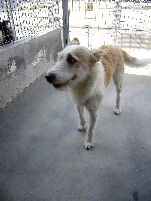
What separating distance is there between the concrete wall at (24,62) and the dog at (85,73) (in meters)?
1.41

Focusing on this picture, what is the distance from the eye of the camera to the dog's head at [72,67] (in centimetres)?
239

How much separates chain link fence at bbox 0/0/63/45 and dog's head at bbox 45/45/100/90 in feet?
7.05

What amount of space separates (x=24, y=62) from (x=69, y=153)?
2.10 meters

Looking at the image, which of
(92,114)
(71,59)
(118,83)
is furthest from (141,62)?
(71,59)

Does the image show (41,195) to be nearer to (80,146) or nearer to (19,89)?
(80,146)

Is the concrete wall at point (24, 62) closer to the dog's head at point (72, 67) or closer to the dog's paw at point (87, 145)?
the dog's paw at point (87, 145)

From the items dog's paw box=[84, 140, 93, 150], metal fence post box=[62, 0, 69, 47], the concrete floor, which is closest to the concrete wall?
metal fence post box=[62, 0, 69, 47]

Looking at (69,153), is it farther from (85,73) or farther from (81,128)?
(85,73)

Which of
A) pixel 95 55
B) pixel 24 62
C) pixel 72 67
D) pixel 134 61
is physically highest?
pixel 95 55

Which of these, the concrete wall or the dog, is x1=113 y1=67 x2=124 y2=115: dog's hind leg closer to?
the dog

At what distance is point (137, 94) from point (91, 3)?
10.4ft

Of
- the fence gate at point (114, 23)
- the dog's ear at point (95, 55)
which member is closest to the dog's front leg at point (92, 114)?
the dog's ear at point (95, 55)

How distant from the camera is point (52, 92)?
4539 millimetres

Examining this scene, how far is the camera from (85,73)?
2.54 metres
